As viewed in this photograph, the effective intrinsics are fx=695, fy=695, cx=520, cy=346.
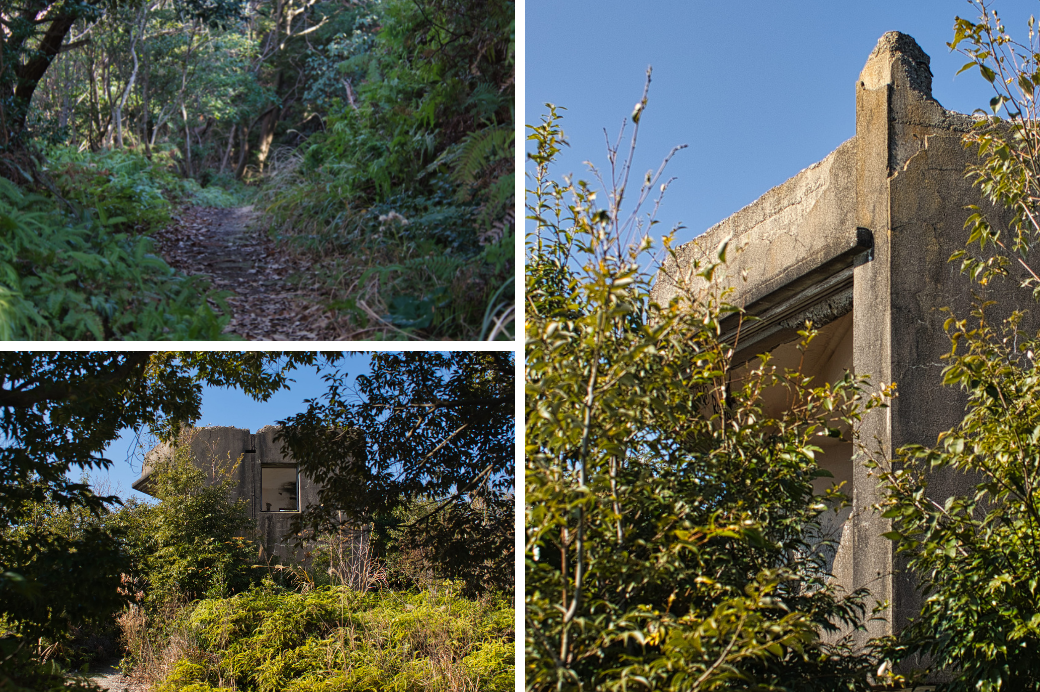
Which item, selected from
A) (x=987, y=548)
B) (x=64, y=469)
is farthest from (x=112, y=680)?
(x=987, y=548)

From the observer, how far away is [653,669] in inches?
59.4

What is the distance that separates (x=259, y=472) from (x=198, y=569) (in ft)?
1.54

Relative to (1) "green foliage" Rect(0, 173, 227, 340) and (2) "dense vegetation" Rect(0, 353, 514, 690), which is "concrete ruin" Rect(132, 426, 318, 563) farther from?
(1) "green foliage" Rect(0, 173, 227, 340)

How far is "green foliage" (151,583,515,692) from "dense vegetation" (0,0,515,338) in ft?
3.78

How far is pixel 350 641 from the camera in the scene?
2.86 meters

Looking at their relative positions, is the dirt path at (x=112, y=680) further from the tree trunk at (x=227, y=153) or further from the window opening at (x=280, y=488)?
the tree trunk at (x=227, y=153)

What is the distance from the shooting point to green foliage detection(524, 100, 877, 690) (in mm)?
1559

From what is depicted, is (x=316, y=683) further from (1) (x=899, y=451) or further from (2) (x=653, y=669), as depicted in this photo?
(1) (x=899, y=451)

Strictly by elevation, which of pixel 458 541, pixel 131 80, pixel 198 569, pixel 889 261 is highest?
pixel 131 80

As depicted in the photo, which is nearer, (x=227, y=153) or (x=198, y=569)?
(x=198, y=569)

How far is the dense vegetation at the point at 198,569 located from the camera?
→ 229 cm

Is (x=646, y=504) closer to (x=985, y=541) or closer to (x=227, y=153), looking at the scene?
(x=985, y=541)

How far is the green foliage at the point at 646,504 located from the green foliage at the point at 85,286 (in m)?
1.44

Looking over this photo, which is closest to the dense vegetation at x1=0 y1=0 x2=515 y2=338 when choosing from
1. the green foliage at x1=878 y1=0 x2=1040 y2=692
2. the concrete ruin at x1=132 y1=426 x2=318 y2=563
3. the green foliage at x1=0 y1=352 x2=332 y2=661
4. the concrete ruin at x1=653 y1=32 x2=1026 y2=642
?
the green foliage at x1=0 y1=352 x2=332 y2=661
